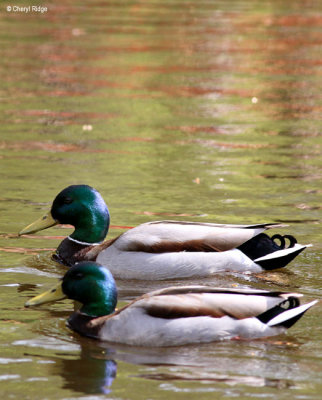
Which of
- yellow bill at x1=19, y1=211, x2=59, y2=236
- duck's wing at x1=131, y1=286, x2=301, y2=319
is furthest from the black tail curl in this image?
duck's wing at x1=131, y1=286, x2=301, y2=319

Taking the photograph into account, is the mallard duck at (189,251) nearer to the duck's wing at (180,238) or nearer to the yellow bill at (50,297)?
the duck's wing at (180,238)

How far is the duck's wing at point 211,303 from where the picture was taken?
715 centimetres

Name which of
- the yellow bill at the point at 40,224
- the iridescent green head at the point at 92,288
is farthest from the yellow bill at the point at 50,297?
the yellow bill at the point at 40,224

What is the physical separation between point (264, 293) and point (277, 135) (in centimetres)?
814

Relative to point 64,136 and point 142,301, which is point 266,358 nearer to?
point 142,301

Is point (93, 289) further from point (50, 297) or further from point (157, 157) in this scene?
point (157, 157)

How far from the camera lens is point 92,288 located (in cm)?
744

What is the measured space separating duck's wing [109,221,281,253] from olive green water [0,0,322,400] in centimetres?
29

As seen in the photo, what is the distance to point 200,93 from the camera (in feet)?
60.2

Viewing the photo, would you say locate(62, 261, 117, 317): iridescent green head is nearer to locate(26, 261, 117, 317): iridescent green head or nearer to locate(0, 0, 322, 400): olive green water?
locate(26, 261, 117, 317): iridescent green head

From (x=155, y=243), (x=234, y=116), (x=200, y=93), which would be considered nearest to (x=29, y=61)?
(x=200, y=93)

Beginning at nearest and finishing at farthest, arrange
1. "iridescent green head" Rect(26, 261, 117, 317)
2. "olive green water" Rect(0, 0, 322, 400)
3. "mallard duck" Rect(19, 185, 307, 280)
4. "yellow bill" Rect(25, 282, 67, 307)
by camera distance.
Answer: "olive green water" Rect(0, 0, 322, 400)
"iridescent green head" Rect(26, 261, 117, 317)
"yellow bill" Rect(25, 282, 67, 307)
"mallard duck" Rect(19, 185, 307, 280)

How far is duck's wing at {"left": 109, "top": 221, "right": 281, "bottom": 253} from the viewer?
29.7 feet

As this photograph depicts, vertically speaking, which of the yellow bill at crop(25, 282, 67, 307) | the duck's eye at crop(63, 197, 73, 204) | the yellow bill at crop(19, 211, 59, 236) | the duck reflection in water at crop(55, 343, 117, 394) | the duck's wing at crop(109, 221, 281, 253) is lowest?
the duck reflection in water at crop(55, 343, 117, 394)
